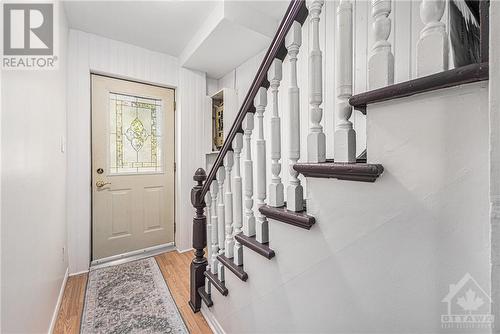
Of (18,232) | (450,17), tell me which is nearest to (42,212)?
(18,232)

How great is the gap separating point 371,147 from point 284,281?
0.66m

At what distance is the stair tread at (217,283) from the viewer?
1.37 metres

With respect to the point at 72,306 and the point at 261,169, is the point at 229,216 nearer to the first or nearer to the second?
the point at 261,169

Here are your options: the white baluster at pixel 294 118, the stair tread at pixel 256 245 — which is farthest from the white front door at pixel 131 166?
the white baluster at pixel 294 118

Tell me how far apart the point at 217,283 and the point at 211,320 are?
1.22 feet

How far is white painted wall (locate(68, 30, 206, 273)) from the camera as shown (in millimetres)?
2281

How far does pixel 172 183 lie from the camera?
2939mm

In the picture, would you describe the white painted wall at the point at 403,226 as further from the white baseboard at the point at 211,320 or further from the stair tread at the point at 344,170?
the white baseboard at the point at 211,320

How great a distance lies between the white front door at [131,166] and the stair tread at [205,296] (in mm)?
1413

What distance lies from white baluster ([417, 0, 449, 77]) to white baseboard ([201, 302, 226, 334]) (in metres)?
1.70

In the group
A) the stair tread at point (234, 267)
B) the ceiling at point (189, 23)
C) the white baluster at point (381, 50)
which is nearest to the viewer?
the white baluster at point (381, 50)
